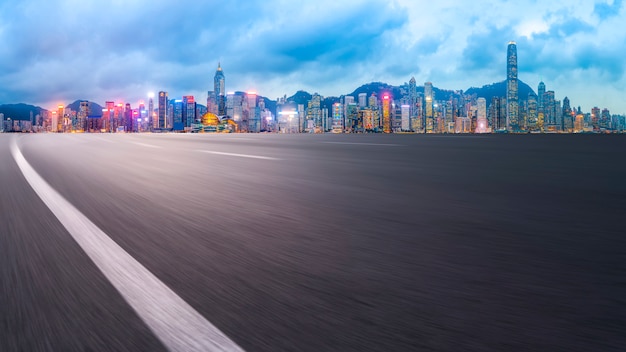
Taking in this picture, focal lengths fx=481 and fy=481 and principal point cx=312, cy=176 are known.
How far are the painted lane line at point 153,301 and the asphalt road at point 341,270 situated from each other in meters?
0.04

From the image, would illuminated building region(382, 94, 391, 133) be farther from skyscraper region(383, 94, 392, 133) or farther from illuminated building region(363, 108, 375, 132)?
illuminated building region(363, 108, 375, 132)

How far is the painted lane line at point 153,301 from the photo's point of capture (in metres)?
1.53

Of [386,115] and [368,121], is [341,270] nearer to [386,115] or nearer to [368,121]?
[368,121]

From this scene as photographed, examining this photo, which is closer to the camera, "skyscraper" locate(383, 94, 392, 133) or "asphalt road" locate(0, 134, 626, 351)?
→ "asphalt road" locate(0, 134, 626, 351)

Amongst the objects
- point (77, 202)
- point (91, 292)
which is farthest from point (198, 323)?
point (77, 202)

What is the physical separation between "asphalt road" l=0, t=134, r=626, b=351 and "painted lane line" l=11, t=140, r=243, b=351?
40mm

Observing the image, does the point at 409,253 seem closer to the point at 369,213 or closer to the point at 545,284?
the point at 545,284

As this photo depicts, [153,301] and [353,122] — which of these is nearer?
[153,301]

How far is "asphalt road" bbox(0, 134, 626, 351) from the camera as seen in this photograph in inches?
61.9

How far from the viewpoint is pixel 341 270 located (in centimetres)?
229

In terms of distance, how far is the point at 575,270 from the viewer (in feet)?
7.33

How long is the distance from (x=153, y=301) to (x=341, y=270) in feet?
2.82

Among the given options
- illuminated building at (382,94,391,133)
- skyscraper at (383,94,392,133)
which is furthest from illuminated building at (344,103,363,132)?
skyscraper at (383,94,392,133)

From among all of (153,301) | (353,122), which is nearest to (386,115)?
(353,122)
